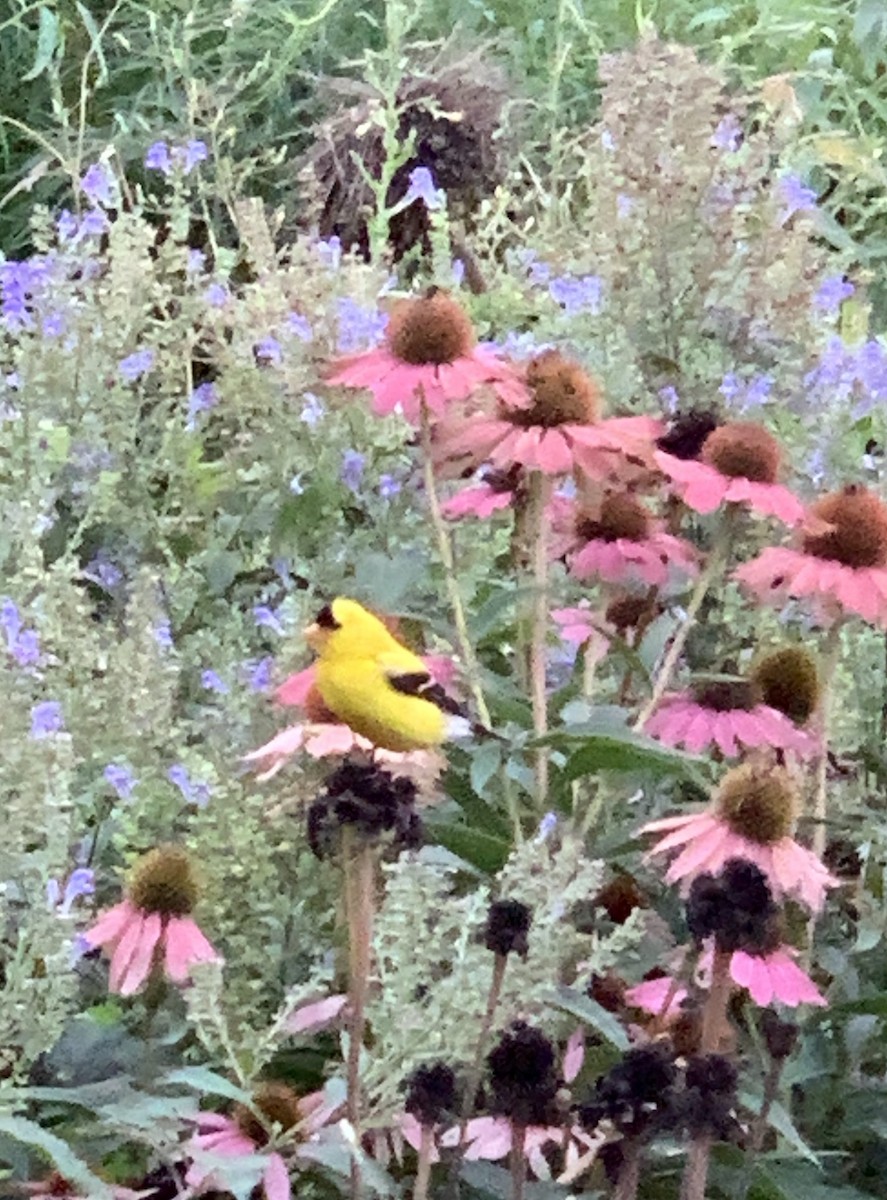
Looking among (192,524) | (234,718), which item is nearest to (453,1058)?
(234,718)

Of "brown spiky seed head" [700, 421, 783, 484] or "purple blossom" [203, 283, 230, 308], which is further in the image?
"purple blossom" [203, 283, 230, 308]

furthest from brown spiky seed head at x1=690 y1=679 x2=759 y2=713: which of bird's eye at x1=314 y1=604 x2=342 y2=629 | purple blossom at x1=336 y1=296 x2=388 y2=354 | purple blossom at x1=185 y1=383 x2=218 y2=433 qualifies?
purple blossom at x1=185 y1=383 x2=218 y2=433

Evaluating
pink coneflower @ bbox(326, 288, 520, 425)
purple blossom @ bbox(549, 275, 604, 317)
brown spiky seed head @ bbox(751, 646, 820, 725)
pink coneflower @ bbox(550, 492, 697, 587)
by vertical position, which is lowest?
purple blossom @ bbox(549, 275, 604, 317)

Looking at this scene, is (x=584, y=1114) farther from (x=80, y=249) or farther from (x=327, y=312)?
(x=80, y=249)

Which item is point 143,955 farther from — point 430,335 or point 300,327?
point 300,327

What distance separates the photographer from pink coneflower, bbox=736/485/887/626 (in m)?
0.83

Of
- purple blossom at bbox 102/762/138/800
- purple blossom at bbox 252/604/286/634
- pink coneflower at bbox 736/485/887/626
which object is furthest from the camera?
purple blossom at bbox 252/604/286/634

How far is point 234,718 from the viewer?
99cm

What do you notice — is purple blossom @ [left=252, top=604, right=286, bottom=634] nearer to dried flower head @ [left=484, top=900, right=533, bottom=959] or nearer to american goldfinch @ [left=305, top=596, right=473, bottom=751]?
american goldfinch @ [left=305, top=596, right=473, bottom=751]

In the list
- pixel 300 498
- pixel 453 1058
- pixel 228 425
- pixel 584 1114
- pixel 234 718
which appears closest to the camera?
pixel 584 1114

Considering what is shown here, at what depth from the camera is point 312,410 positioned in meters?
1.30

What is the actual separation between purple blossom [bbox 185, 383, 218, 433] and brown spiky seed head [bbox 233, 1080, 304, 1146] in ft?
2.47

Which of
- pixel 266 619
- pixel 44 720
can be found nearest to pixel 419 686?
pixel 44 720

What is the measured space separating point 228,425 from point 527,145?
1.20 metres
